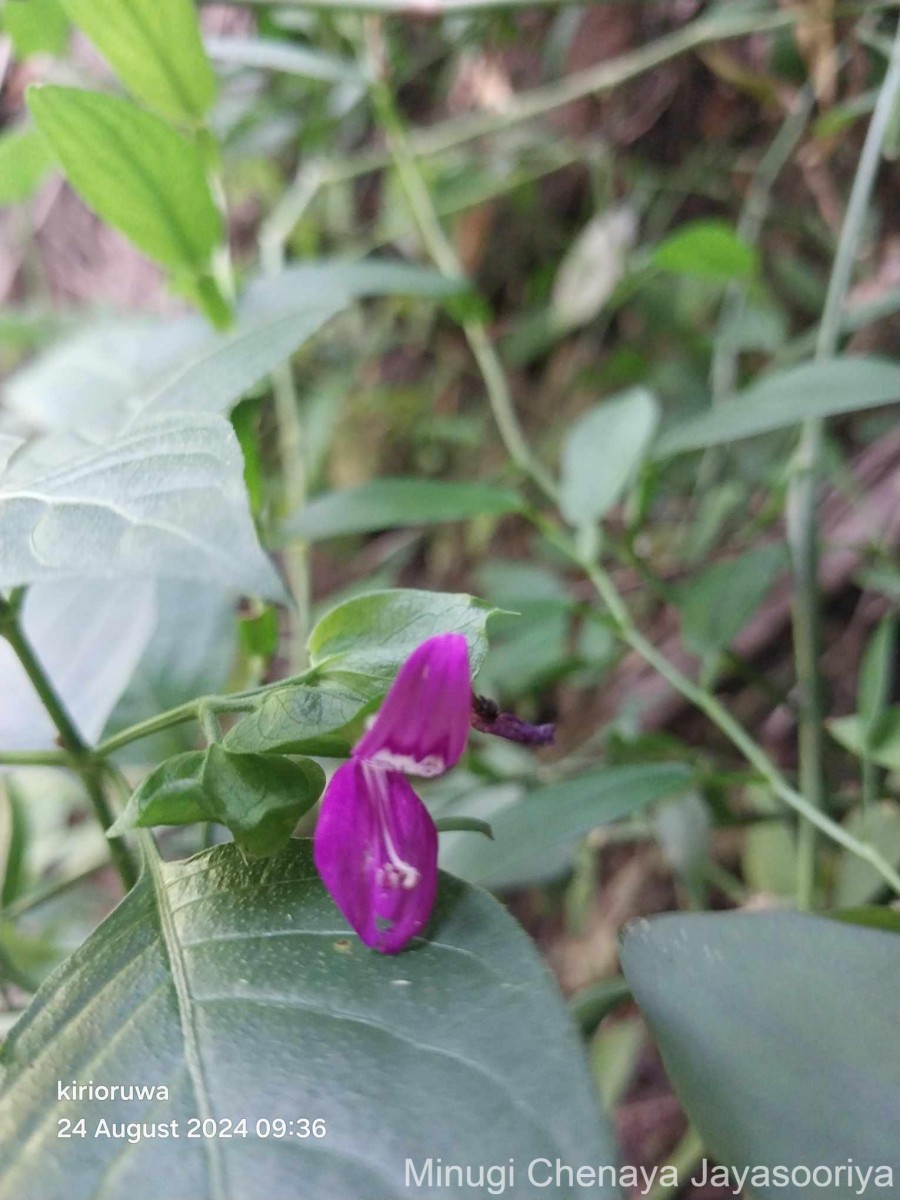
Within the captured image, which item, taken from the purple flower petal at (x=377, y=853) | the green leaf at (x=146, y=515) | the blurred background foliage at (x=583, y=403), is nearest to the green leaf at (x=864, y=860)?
the blurred background foliage at (x=583, y=403)

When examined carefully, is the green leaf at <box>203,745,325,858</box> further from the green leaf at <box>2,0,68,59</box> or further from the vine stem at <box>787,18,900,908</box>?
the green leaf at <box>2,0,68,59</box>

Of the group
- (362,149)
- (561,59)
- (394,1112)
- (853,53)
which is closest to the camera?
(394,1112)

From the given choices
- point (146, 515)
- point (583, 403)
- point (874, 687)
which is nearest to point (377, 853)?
point (146, 515)

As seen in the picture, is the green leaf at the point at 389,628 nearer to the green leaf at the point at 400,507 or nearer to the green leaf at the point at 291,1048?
the green leaf at the point at 291,1048

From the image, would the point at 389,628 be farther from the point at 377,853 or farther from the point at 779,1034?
the point at 779,1034

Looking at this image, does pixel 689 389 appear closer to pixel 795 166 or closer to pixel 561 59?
pixel 795 166

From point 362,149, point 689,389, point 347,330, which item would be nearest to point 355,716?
point 689,389
